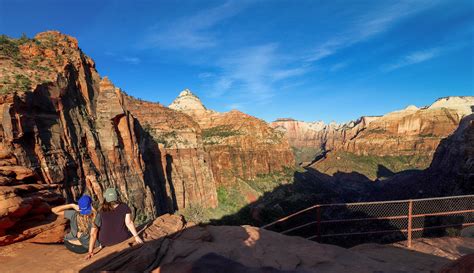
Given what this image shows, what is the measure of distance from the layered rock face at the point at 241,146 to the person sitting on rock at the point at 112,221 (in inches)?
3028

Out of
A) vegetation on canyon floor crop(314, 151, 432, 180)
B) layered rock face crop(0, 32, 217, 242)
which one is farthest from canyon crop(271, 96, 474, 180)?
layered rock face crop(0, 32, 217, 242)

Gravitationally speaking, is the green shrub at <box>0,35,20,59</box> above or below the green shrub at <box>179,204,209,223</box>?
above

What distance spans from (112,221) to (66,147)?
24.1m

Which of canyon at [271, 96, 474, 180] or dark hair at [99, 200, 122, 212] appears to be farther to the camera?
canyon at [271, 96, 474, 180]

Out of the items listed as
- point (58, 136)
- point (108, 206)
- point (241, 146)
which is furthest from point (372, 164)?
point (108, 206)

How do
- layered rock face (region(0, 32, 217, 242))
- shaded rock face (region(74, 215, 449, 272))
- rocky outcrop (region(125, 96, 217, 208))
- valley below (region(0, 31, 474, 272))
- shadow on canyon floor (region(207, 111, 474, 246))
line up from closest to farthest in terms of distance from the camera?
shaded rock face (region(74, 215, 449, 272)), valley below (region(0, 31, 474, 272)), layered rock face (region(0, 32, 217, 242)), shadow on canyon floor (region(207, 111, 474, 246)), rocky outcrop (region(125, 96, 217, 208))

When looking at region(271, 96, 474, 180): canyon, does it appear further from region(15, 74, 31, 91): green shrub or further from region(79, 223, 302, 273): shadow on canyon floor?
region(79, 223, 302, 273): shadow on canyon floor

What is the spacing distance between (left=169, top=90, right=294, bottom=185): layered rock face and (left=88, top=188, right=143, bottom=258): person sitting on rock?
7692 cm

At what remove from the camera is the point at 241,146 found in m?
95.0

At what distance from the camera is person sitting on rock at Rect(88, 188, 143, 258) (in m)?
7.76

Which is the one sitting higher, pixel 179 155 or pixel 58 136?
pixel 58 136

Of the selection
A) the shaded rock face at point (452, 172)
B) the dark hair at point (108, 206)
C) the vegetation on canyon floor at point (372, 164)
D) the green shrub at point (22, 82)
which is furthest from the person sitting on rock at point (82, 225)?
the vegetation on canyon floor at point (372, 164)

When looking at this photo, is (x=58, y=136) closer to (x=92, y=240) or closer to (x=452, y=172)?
(x=92, y=240)

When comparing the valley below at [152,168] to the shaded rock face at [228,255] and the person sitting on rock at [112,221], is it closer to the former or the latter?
the shaded rock face at [228,255]
